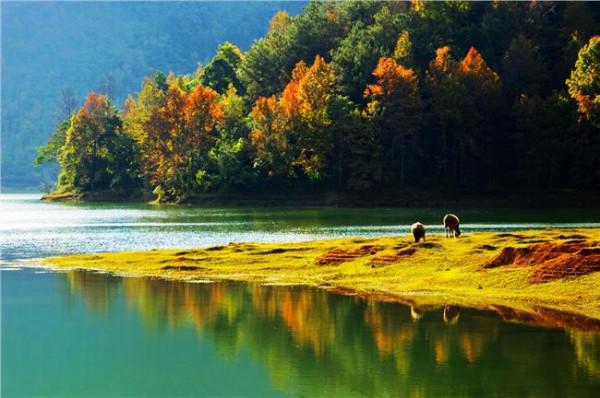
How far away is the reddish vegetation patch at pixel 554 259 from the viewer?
44.7 metres

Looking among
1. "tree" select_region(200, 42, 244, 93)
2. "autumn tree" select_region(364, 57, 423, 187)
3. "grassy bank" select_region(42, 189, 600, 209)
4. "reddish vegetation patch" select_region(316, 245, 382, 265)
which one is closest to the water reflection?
"reddish vegetation patch" select_region(316, 245, 382, 265)

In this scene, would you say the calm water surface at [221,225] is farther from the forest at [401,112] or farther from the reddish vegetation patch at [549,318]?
the reddish vegetation patch at [549,318]

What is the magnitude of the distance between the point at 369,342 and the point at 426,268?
1593 centimetres

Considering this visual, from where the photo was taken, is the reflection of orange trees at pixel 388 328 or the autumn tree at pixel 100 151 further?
the autumn tree at pixel 100 151

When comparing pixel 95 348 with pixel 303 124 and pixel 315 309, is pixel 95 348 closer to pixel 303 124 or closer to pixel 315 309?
pixel 315 309

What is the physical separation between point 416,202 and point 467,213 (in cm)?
1899

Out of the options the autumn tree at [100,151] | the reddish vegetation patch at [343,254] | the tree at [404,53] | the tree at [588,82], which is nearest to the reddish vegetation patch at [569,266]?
the reddish vegetation patch at [343,254]

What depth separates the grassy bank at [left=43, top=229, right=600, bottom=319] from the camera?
145ft

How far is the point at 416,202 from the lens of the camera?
133 metres

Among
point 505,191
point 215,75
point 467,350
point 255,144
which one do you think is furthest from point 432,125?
point 467,350

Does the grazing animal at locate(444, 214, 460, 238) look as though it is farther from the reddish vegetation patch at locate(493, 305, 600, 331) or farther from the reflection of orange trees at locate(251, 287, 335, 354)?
the reddish vegetation patch at locate(493, 305, 600, 331)

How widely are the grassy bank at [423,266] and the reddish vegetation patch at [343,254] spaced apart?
0.06 m

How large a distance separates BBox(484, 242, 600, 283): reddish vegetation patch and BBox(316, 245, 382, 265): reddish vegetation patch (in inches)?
365

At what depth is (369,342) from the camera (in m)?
36.7
